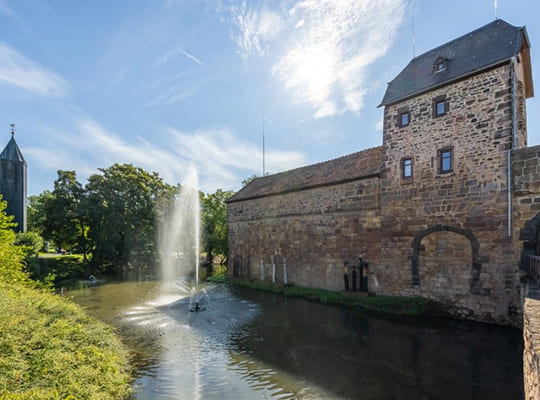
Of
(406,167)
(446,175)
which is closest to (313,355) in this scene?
(446,175)

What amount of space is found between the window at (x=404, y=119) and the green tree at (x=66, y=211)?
28.3 meters

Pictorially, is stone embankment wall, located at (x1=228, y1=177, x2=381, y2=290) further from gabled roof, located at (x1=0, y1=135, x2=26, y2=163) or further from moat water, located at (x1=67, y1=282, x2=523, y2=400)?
gabled roof, located at (x1=0, y1=135, x2=26, y2=163)

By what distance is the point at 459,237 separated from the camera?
12336 mm

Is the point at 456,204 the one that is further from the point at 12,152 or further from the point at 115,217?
the point at 12,152

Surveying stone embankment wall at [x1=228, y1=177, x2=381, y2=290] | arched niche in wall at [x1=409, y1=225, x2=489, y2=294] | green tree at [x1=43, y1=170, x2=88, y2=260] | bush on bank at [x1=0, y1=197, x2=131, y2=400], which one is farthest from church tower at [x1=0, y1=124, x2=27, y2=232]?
arched niche in wall at [x1=409, y1=225, x2=489, y2=294]

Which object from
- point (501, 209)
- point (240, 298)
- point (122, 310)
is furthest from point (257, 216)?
point (501, 209)

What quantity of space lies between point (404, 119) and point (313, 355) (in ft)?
39.3

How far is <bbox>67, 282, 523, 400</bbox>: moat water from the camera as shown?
6777 millimetres

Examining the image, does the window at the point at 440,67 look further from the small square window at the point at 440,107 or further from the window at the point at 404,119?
the window at the point at 404,119

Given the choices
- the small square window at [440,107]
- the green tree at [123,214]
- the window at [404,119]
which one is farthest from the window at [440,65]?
the green tree at [123,214]

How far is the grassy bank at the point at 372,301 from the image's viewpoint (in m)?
12.7

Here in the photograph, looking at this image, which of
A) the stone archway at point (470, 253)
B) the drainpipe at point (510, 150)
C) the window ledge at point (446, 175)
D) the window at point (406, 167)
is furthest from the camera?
the window at point (406, 167)

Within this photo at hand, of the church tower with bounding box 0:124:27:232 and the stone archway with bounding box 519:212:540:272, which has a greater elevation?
the church tower with bounding box 0:124:27:232

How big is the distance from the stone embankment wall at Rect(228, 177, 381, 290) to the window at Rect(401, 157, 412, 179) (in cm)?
144
